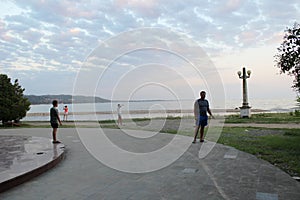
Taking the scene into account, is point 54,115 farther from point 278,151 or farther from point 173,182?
point 278,151

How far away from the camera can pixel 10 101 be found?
18.7m

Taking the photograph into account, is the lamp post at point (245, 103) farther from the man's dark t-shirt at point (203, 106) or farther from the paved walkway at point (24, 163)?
the paved walkway at point (24, 163)

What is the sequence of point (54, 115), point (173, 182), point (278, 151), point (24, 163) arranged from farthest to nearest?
point (54, 115), point (278, 151), point (24, 163), point (173, 182)

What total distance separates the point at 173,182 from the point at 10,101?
17.7m

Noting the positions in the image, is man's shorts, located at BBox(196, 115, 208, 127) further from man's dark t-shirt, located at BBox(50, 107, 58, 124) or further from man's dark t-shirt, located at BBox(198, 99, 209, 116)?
man's dark t-shirt, located at BBox(50, 107, 58, 124)

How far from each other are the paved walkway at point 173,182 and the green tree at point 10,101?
14675 millimetres

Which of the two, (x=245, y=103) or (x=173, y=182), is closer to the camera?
(x=173, y=182)

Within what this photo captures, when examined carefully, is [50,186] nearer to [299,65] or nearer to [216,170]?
[216,170]

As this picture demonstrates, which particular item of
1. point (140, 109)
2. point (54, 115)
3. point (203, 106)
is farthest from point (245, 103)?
point (54, 115)

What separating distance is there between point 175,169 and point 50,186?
2.52 meters

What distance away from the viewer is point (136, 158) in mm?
6777

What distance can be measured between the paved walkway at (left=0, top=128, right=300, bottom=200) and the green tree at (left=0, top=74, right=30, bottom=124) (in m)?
14.7

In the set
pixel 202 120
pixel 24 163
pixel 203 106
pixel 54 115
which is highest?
pixel 203 106

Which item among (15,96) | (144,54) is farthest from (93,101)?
(15,96)
